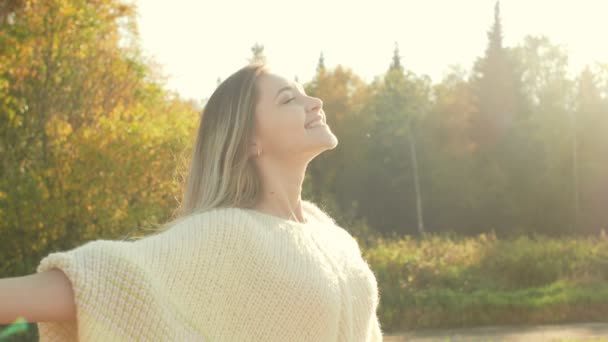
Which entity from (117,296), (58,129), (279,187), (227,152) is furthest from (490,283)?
(117,296)

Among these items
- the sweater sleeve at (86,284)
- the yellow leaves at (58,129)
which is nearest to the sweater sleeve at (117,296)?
the sweater sleeve at (86,284)

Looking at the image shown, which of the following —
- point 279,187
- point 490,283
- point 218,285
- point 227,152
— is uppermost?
point 227,152

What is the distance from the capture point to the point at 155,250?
181 cm

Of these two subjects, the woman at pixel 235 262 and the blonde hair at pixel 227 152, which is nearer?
the woman at pixel 235 262

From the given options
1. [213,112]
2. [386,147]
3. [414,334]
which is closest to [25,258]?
[414,334]

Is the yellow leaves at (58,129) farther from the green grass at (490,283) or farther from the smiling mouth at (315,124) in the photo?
the smiling mouth at (315,124)

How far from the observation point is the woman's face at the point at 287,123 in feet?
7.39

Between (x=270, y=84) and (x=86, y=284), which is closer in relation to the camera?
(x=86, y=284)

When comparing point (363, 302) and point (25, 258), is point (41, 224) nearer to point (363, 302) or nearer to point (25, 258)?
point (25, 258)

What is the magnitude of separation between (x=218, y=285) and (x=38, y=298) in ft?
1.55

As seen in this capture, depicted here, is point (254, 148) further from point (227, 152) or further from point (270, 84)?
point (270, 84)

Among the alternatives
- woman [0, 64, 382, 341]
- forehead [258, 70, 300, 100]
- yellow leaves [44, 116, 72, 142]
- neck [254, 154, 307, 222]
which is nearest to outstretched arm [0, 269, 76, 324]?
woman [0, 64, 382, 341]

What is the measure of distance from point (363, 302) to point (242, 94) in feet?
2.30

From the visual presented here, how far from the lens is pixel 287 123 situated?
89.4 inches
